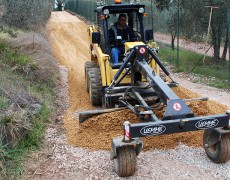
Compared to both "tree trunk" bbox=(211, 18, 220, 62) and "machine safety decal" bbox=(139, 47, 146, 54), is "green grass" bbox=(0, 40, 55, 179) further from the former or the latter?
"tree trunk" bbox=(211, 18, 220, 62)

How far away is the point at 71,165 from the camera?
5.07m

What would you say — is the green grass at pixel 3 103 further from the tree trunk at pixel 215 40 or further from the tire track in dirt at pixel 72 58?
the tree trunk at pixel 215 40

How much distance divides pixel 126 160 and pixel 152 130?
1.88 ft

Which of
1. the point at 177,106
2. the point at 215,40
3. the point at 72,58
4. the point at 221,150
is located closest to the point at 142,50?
the point at 177,106

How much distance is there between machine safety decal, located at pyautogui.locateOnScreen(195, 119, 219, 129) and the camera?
4438 mm

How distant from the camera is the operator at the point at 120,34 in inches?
289

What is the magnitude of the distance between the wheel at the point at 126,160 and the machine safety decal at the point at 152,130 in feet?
1.30

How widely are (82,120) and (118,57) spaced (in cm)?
180

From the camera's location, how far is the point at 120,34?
24.5 feet

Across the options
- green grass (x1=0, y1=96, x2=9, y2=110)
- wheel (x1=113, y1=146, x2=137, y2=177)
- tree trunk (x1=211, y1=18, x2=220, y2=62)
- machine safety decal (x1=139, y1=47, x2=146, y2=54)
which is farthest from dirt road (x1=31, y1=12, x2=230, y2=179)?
tree trunk (x1=211, y1=18, x2=220, y2=62)

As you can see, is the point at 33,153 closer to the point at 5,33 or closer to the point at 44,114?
the point at 44,114

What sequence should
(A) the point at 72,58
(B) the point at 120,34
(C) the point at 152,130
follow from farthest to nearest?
(A) the point at 72,58 → (B) the point at 120,34 → (C) the point at 152,130

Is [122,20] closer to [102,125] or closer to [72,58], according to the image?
[102,125]

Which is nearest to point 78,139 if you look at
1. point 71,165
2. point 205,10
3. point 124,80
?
point 71,165
